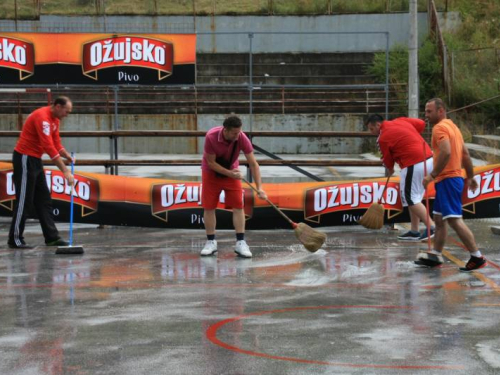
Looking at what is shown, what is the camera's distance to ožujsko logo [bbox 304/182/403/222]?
496 inches

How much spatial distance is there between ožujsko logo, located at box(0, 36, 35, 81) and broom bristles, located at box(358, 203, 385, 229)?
8388mm

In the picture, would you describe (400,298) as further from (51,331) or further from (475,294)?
(51,331)

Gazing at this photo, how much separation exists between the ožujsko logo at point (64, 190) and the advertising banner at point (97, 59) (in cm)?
532

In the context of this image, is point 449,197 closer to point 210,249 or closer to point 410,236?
point 410,236

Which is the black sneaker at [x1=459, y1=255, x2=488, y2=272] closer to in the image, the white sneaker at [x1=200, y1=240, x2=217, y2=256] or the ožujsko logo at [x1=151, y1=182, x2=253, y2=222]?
the white sneaker at [x1=200, y1=240, x2=217, y2=256]

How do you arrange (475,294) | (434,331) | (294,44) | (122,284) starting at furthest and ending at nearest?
1. (294,44)
2. (122,284)
3. (475,294)
4. (434,331)

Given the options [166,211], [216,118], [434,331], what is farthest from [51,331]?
[216,118]

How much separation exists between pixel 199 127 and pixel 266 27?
5849 mm

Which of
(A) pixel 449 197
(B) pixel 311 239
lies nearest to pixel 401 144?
(B) pixel 311 239

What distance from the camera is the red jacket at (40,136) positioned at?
1112cm

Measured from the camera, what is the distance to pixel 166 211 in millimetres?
12609

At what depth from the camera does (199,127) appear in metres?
29.2

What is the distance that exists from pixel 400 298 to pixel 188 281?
6.96 feet

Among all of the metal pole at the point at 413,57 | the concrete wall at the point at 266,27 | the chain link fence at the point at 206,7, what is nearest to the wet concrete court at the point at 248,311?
the metal pole at the point at 413,57
